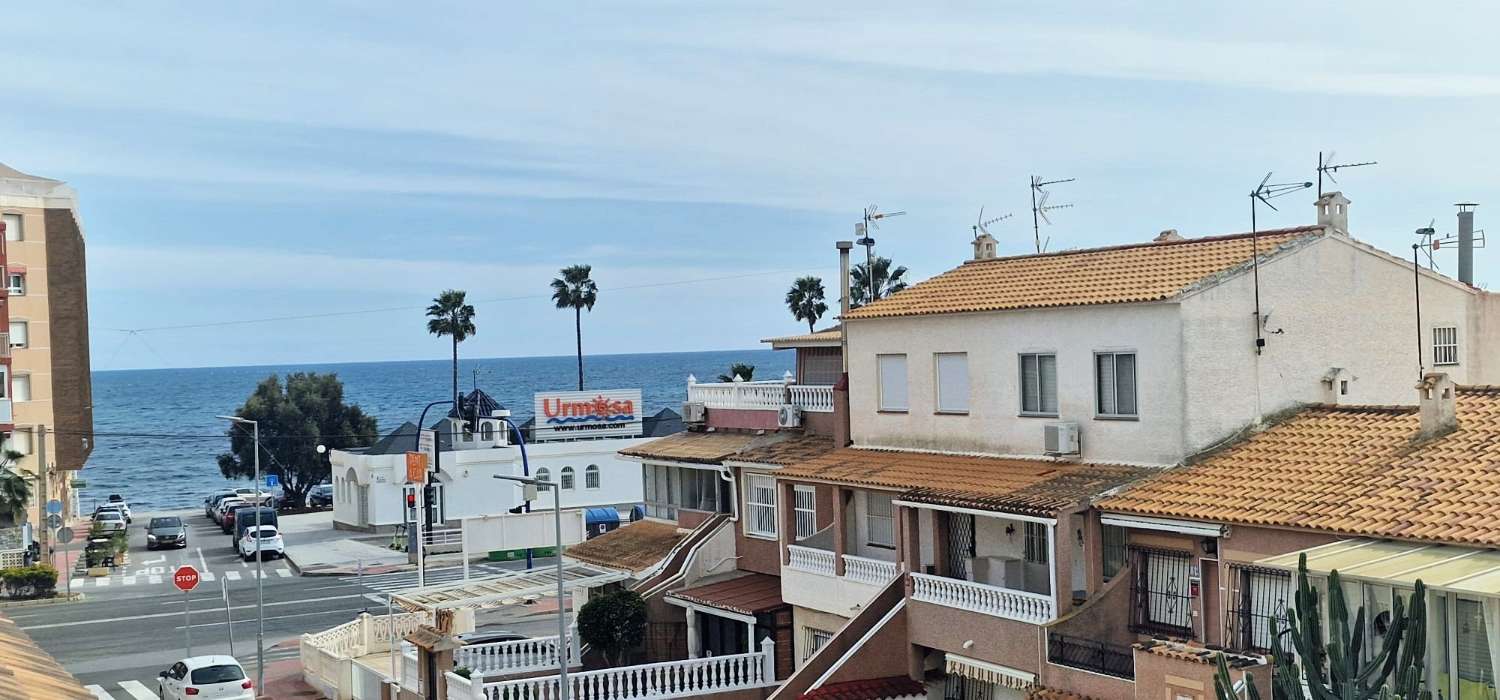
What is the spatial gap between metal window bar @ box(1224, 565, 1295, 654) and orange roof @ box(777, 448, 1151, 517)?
9.99ft

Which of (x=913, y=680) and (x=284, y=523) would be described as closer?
(x=913, y=680)

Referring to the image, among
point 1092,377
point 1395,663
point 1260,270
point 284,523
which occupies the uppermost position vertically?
point 1260,270

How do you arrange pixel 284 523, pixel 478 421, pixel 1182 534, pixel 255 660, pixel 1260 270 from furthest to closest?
pixel 284 523 → pixel 478 421 → pixel 255 660 → pixel 1260 270 → pixel 1182 534

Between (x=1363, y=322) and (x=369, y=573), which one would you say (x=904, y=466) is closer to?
(x=1363, y=322)

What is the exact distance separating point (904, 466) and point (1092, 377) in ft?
15.3

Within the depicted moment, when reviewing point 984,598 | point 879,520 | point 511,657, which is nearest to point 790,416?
point 879,520

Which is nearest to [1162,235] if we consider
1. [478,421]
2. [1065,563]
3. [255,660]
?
[1065,563]

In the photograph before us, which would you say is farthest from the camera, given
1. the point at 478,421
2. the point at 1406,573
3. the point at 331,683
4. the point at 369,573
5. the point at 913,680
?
the point at 478,421

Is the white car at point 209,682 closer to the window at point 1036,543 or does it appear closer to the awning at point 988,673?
the awning at point 988,673

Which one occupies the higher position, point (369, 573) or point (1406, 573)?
point (1406, 573)

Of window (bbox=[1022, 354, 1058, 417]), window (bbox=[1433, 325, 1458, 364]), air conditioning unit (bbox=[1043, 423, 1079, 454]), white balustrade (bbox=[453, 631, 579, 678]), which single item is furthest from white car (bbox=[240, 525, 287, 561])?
window (bbox=[1433, 325, 1458, 364])

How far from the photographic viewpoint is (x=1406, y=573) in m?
17.8

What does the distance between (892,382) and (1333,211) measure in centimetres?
958

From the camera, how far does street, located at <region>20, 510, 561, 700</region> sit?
141ft
